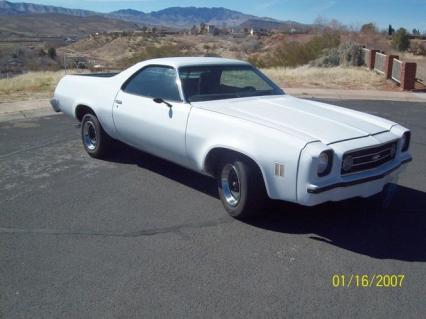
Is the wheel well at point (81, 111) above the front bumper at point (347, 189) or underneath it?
above

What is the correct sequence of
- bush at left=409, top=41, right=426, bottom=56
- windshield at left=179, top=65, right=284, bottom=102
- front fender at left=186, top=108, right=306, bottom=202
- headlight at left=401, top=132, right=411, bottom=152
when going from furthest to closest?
bush at left=409, top=41, right=426, bottom=56 < windshield at left=179, top=65, right=284, bottom=102 < headlight at left=401, top=132, right=411, bottom=152 < front fender at left=186, top=108, right=306, bottom=202

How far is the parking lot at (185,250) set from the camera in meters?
3.48

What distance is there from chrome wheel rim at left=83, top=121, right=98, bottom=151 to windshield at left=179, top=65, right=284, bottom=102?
1978 mm

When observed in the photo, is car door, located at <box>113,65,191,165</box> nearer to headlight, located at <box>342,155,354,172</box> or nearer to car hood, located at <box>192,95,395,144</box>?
car hood, located at <box>192,95,395,144</box>

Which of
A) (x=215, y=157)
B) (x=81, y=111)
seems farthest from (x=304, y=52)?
(x=215, y=157)

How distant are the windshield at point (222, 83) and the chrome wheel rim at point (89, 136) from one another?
6.49 feet

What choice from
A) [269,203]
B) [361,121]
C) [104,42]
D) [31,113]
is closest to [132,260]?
[269,203]

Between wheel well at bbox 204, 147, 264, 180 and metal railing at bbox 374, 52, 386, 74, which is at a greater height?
metal railing at bbox 374, 52, 386, 74

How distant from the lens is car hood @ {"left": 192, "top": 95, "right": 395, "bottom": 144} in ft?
14.8

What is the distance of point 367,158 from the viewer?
4496 millimetres

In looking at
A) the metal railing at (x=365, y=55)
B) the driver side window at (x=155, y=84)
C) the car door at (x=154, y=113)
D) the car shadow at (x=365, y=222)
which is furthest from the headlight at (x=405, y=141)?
the metal railing at (x=365, y=55)

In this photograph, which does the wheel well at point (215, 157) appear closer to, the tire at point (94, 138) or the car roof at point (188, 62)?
the car roof at point (188, 62)

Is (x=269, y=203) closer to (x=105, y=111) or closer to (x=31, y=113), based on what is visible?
(x=105, y=111)

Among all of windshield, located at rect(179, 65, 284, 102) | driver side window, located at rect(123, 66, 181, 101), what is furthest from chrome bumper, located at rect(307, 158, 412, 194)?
driver side window, located at rect(123, 66, 181, 101)
